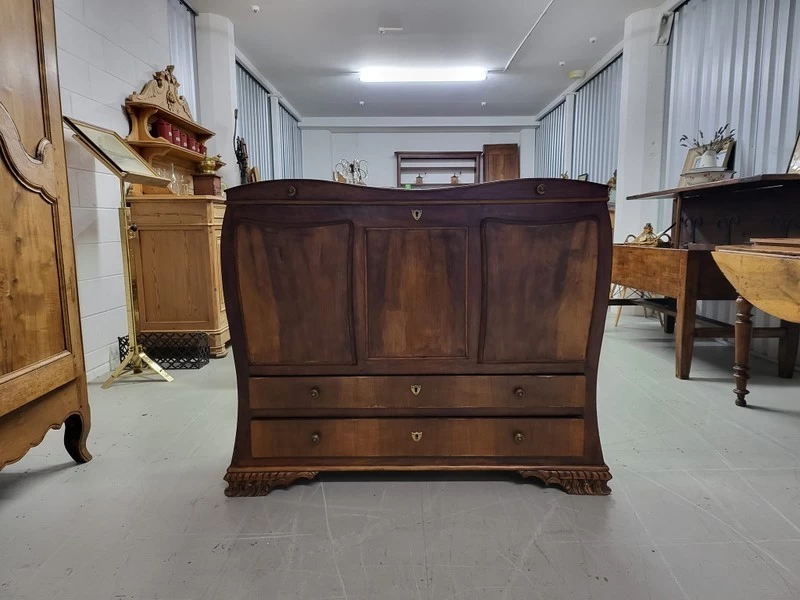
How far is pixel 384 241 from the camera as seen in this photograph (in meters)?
1.46

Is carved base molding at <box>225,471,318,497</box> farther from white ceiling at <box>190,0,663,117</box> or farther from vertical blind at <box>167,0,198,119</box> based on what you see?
white ceiling at <box>190,0,663,117</box>

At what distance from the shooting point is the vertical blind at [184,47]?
3841 mm

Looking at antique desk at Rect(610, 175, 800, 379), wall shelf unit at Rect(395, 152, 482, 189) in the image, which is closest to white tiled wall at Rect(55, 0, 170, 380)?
antique desk at Rect(610, 175, 800, 379)

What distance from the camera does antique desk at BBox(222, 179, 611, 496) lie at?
4.70ft

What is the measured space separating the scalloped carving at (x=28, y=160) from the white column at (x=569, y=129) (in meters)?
6.89

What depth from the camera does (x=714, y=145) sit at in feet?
11.3

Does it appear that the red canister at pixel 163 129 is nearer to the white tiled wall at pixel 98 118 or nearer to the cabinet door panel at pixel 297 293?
the white tiled wall at pixel 98 118

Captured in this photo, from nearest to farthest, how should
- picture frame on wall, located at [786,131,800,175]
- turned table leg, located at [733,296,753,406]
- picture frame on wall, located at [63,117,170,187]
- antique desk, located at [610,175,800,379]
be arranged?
1. turned table leg, located at [733,296,753,406]
2. picture frame on wall, located at [63,117,170,187]
3. antique desk, located at [610,175,800,379]
4. picture frame on wall, located at [786,131,800,175]

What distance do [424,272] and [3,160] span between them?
1275mm

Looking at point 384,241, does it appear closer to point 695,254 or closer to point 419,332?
point 419,332

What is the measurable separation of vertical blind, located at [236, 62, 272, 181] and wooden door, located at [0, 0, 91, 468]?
3.78 m

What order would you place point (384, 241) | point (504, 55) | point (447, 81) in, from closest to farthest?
point (384, 241), point (504, 55), point (447, 81)

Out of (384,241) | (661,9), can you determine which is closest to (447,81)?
(661,9)

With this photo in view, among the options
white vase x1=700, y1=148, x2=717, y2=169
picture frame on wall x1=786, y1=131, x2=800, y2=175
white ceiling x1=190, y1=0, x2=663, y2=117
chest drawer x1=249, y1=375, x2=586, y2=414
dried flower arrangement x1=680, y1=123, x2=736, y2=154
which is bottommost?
chest drawer x1=249, y1=375, x2=586, y2=414
